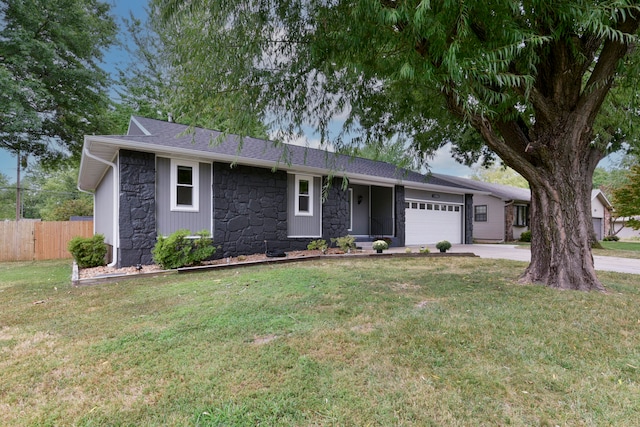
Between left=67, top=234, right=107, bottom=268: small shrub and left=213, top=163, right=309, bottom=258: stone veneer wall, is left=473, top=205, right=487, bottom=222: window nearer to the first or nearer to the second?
left=213, top=163, right=309, bottom=258: stone veneer wall

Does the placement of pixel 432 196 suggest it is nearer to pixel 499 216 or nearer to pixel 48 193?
pixel 499 216

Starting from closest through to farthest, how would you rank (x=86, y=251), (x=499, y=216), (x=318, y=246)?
(x=86, y=251), (x=318, y=246), (x=499, y=216)

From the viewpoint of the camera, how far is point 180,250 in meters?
7.06

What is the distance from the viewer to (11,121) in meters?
11.3

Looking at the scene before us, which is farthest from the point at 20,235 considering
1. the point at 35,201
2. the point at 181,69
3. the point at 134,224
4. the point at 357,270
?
the point at 35,201

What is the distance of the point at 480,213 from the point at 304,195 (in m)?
14.0

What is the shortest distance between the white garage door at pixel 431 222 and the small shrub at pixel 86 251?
10713mm

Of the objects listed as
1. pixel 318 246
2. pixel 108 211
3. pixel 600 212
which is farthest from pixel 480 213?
pixel 108 211

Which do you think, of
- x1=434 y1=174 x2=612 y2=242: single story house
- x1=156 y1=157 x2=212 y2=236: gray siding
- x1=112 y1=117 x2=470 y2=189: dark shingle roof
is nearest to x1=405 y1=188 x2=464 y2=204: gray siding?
x1=112 y1=117 x2=470 y2=189: dark shingle roof

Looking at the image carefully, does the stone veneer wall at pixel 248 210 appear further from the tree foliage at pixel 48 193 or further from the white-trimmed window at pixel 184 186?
the tree foliage at pixel 48 193

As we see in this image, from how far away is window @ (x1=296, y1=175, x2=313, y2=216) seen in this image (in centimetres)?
999

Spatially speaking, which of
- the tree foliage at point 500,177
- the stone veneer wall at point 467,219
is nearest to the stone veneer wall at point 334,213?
the stone veneer wall at point 467,219

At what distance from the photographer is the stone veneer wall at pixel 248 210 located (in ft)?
27.4

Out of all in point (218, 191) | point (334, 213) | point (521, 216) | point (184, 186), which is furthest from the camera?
point (521, 216)
